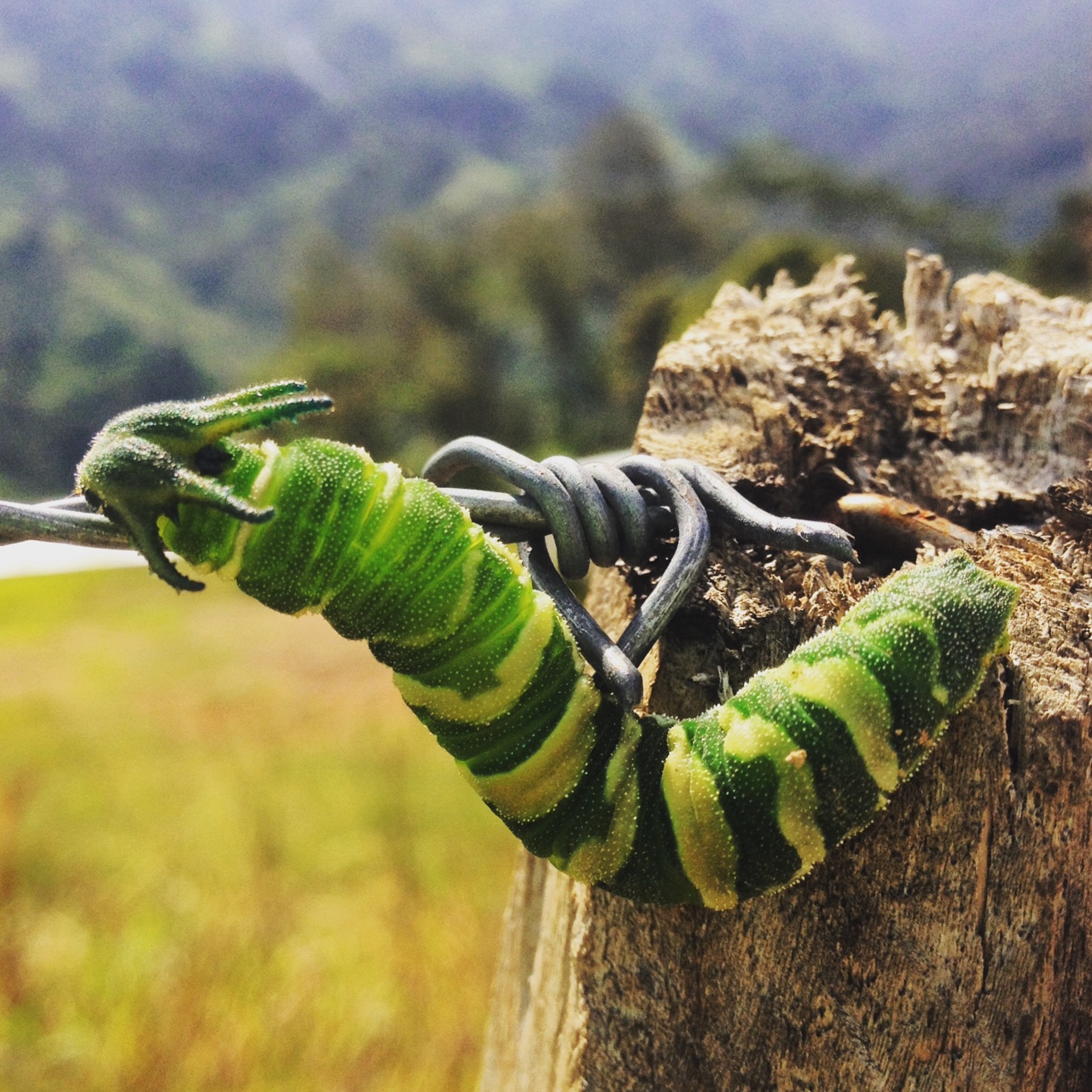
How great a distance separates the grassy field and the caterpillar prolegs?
1826mm

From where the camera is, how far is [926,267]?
117cm

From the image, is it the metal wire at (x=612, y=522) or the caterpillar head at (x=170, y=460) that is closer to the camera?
the caterpillar head at (x=170, y=460)

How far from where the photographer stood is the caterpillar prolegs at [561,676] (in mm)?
585

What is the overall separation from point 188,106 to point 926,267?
1884 inches

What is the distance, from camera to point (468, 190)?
114 feet

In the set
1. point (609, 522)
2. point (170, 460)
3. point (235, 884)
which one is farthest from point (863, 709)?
point (235, 884)

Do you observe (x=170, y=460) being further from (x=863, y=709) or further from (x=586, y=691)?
(x=863, y=709)

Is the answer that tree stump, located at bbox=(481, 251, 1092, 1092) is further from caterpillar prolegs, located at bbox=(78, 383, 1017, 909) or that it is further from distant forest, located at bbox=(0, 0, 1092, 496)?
distant forest, located at bbox=(0, 0, 1092, 496)

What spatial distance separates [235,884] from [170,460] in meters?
2.24

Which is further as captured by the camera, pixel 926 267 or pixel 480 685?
pixel 926 267

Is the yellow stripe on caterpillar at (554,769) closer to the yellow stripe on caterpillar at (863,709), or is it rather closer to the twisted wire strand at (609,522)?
the twisted wire strand at (609,522)

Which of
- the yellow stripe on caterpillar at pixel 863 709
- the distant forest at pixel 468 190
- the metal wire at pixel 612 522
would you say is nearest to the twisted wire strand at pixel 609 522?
the metal wire at pixel 612 522

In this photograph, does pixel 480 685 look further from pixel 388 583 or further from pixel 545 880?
pixel 545 880

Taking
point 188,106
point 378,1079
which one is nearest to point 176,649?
point 378,1079
